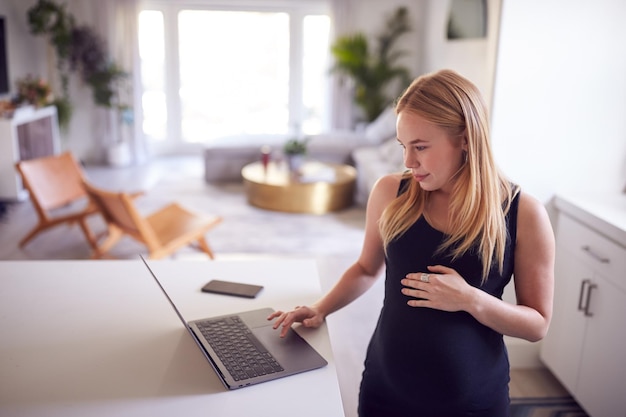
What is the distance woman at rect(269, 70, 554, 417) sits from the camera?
1.20 m

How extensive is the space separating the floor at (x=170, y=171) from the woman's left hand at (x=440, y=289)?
1.42m

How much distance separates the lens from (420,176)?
4.09ft

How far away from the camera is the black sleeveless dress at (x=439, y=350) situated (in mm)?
1257

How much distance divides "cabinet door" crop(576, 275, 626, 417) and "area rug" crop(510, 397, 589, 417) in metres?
0.11

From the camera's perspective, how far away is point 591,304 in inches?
86.4

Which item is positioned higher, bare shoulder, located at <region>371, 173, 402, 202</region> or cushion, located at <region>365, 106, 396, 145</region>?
Result: bare shoulder, located at <region>371, 173, 402, 202</region>

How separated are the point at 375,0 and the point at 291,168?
3.46m

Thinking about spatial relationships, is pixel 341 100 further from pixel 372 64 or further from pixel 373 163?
pixel 373 163

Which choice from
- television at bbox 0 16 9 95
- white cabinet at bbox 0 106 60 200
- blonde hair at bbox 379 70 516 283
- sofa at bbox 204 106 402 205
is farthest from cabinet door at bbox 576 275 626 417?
television at bbox 0 16 9 95

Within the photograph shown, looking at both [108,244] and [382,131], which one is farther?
[382,131]

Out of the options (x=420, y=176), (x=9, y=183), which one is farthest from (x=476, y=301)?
(x=9, y=183)

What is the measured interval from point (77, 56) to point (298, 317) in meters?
6.56

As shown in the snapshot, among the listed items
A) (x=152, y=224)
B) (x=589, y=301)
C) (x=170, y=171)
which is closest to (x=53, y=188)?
(x=152, y=224)

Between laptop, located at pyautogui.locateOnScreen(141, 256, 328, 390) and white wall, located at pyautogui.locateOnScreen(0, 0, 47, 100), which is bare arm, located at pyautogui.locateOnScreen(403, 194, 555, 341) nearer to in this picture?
laptop, located at pyautogui.locateOnScreen(141, 256, 328, 390)
